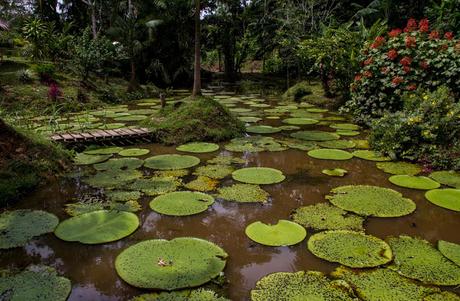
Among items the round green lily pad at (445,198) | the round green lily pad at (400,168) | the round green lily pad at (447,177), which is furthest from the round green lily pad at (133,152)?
the round green lily pad at (447,177)

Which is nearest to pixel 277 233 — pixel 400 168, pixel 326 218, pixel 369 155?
pixel 326 218

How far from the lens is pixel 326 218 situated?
3547 mm

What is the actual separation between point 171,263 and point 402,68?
19.7ft

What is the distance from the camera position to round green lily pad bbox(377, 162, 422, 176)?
485 centimetres

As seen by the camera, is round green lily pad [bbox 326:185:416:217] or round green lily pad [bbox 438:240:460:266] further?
round green lily pad [bbox 326:185:416:217]

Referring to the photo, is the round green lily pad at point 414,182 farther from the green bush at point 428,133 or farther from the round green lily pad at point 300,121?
the round green lily pad at point 300,121

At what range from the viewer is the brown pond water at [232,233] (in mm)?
2645

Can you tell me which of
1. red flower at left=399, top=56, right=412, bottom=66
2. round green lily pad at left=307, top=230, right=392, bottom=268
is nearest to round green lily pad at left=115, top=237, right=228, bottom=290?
round green lily pad at left=307, top=230, right=392, bottom=268

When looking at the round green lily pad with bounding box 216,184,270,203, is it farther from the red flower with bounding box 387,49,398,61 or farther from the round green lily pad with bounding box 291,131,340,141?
the red flower with bounding box 387,49,398,61

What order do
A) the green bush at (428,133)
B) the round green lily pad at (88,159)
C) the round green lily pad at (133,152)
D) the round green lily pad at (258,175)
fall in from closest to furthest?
the round green lily pad at (258,175) < the green bush at (428,133) < the round green lily pad at (88,159) < the round green lily pad at (133,152)

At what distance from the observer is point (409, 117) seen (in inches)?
209

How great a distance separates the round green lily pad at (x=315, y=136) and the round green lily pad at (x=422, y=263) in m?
3.73

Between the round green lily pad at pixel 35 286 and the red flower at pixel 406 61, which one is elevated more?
the red flower at pixel 406 61

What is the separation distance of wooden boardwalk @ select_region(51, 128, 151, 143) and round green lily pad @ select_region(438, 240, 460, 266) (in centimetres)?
490
